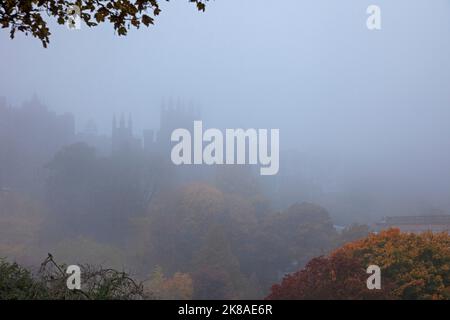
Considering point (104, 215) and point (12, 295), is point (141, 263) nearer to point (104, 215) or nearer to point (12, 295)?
point (104, 215)

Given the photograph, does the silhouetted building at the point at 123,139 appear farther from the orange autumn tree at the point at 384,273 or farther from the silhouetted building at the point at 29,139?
the orange autumn tree at the point at 384,273

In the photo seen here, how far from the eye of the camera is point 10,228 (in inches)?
1670

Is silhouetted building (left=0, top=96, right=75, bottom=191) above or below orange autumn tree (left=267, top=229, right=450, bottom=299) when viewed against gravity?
above

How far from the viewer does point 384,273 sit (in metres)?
17.2

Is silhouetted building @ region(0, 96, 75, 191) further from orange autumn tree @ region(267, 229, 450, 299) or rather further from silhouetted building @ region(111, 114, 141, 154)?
orange autumn tree @ region(267, 229, 450, 299)

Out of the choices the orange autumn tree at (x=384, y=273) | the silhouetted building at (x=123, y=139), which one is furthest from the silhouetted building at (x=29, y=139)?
the orange autumn tree at (x=384, y=273)

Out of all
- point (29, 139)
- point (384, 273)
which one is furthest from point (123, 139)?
point (384, 273)

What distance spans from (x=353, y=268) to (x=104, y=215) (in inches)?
1302

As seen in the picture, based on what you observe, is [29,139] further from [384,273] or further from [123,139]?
[384,273]

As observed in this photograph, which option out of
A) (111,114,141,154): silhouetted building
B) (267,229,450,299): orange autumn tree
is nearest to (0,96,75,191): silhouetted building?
(111,114,141,154): silhouetted building

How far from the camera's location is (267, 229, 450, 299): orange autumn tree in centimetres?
1541

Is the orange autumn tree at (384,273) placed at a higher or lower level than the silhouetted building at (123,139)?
lower

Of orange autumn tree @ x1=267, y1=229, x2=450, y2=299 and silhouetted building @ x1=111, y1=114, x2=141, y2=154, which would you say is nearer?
orange autumn tree @ x1=267, y1=229, x2=450, y2=299

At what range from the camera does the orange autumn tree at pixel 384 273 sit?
50.6 feet
